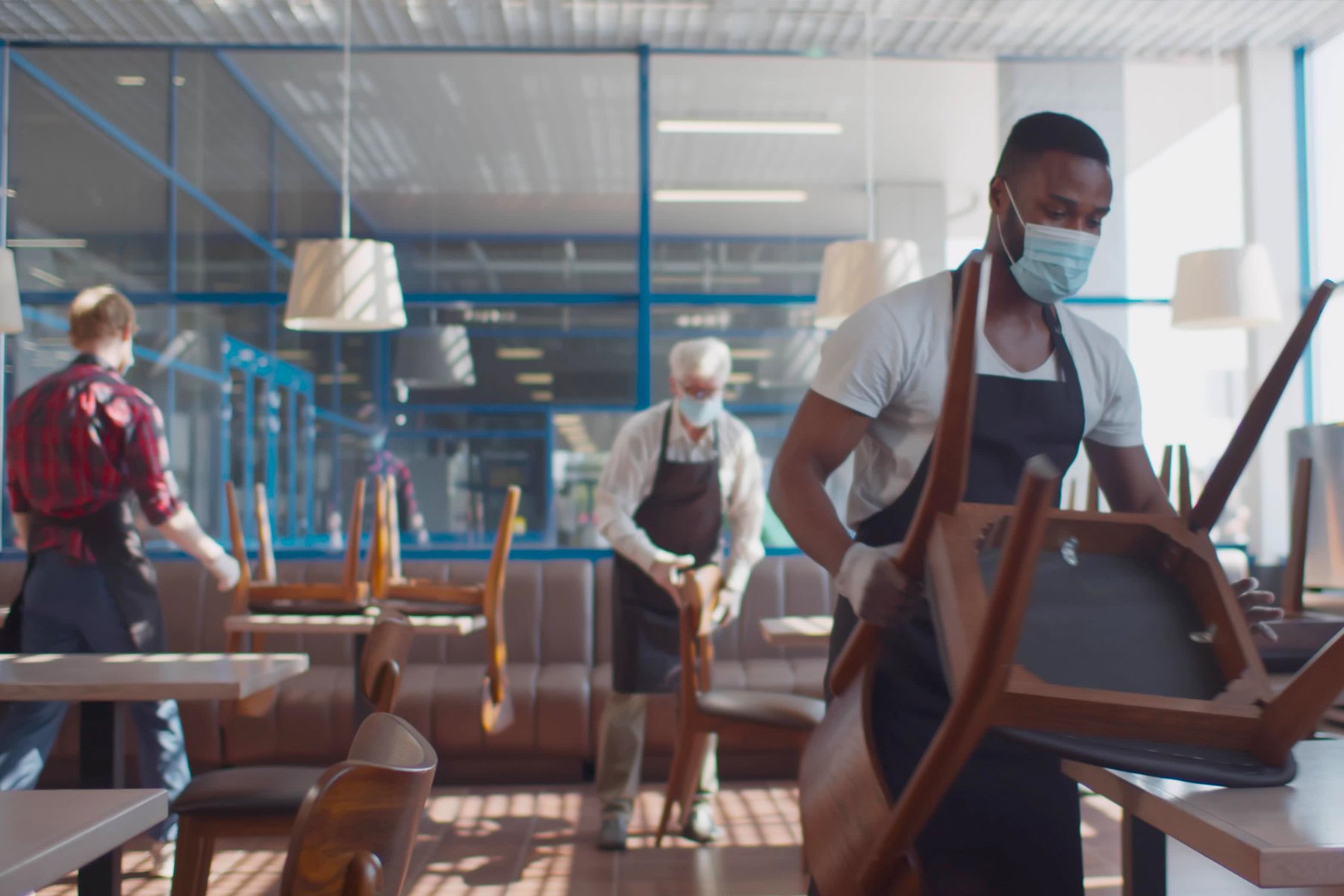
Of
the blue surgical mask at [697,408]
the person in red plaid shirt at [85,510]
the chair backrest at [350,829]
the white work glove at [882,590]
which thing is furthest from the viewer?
the blue surgical mask at [697,408]

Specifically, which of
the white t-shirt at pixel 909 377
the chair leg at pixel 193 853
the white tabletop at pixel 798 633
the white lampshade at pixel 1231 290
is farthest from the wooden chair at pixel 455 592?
the white lampshade at pixel 1231 290

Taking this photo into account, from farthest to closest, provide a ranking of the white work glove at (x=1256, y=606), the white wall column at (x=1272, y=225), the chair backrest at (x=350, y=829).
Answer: the white wall column at (x=1272, y=225)
the white work glove at (x=1256, y=606)
the chair backrest at (x=350, y=829)

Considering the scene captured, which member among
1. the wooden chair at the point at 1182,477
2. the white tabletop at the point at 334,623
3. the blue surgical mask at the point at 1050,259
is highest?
the blue surgical mask at the point at 1050,259

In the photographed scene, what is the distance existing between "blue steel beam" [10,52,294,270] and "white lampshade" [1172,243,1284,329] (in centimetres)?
442

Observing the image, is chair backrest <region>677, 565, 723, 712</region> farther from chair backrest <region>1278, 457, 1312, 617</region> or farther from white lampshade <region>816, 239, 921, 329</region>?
chair backrest <region>1278, 457, 1312, 617</region>

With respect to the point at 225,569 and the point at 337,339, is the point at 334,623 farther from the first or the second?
the point at 337,339

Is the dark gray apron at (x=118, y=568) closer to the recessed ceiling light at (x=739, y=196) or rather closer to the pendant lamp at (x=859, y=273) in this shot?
the pendant lamp at (x=859, y=273)

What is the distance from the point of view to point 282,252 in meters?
6.14

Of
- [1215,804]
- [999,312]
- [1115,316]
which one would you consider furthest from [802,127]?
[1215,804]

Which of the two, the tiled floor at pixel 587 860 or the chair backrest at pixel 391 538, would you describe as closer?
the tiled floor at pixel 587 860

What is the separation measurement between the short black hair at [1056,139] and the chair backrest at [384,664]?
1176mm

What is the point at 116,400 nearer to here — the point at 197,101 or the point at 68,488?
the point at 68,488

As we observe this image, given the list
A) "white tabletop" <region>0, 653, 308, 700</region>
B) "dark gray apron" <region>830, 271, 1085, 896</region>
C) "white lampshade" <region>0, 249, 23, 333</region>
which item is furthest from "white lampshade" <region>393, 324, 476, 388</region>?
"dark gray apron" <region>830, 271, 1085, 896</region>

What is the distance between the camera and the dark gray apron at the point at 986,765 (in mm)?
1389
